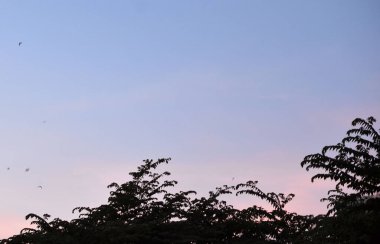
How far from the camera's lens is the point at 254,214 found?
53.9ft

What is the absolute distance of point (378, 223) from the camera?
31.1 ft

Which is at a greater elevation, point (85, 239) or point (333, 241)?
point (85, 239)

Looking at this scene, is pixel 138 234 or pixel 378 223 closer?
pixel 378 223

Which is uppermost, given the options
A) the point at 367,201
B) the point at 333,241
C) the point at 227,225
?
the point at 227,225

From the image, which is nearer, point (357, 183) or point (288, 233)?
point (357, 183)

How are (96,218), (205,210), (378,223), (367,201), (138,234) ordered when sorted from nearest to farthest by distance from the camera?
(378,223) < (367,201) < (138,234) < (96,218) < (205,210)

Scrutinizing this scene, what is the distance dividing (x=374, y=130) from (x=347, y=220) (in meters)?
2.40

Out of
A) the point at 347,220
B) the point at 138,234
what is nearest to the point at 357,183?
the point at 347,220

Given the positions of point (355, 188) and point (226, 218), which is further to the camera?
point (226, 218)

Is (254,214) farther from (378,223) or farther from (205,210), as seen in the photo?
(378,223)

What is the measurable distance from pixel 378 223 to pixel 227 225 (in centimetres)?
736

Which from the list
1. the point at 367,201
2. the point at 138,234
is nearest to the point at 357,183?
the point at 367,201

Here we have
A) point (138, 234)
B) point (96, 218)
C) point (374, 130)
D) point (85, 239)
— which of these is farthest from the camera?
point (96, 218)

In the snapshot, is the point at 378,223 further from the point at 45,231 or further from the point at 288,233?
the point at 45,231
